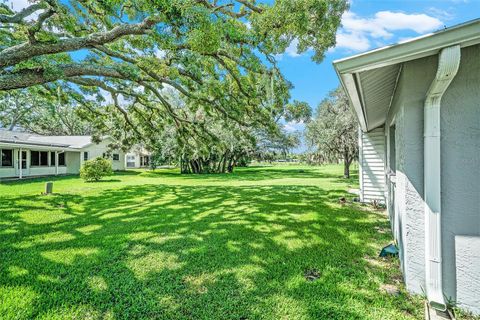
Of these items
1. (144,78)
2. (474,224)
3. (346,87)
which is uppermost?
(144,78)

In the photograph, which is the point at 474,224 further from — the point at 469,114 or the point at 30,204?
the point at 30,204

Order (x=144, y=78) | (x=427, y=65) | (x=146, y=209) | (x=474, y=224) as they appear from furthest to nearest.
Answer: (x=144, y=78)
(x=146, y=209)
(x=427, y=65)
(x=474, y=224)

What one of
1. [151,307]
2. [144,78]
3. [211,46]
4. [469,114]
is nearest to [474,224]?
[469,114]

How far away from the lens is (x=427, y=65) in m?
2.59

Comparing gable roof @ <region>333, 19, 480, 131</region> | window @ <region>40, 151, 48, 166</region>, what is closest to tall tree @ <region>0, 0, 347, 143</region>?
gable roof @ <region>333, 19, 480, 131</region>

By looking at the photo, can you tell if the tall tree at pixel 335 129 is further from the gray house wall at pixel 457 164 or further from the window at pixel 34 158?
the window at pixel 34 158

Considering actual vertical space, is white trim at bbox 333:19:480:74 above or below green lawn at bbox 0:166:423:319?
above

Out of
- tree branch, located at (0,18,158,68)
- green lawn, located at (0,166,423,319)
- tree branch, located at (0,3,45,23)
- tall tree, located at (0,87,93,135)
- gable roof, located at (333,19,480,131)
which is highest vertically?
tall tree, located at (0,87,93,135)

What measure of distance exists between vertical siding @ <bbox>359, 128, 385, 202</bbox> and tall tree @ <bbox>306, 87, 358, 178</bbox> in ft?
24.4

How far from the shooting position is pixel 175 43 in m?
4.93

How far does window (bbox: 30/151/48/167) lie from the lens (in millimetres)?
18531

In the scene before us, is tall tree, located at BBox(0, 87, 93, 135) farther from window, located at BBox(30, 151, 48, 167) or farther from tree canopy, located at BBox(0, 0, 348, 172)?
tree canopy, located at BBox(0, 0, 348, 172)

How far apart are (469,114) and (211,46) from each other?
12.0 ft

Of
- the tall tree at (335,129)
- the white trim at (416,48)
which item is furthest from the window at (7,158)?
the white trim at (416,48)
